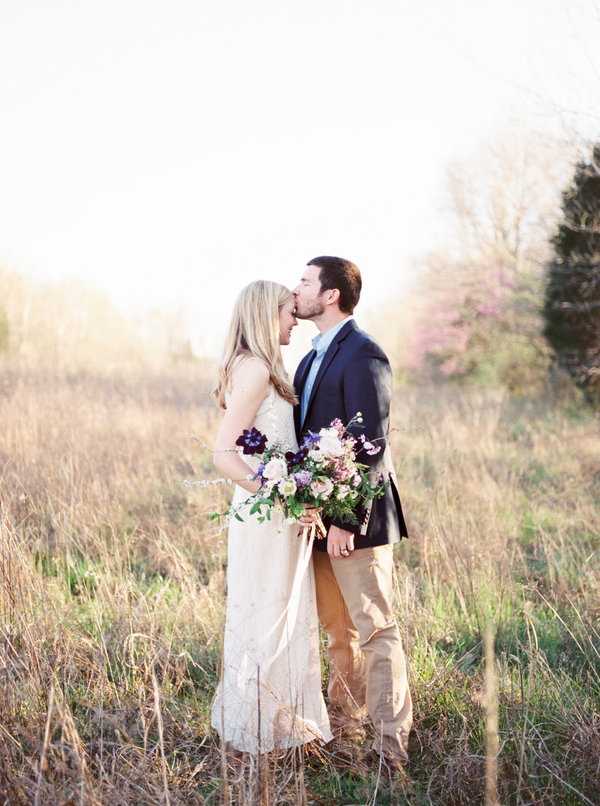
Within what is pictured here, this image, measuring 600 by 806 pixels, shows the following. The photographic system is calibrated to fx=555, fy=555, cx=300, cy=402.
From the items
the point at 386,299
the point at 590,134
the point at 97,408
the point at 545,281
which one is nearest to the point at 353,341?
the point at 590,134

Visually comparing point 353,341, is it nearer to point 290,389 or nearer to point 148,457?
point 290,389

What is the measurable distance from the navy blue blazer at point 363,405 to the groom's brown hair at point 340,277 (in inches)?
5.4

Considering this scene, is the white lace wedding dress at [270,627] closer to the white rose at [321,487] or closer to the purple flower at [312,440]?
the purple flower at [312,440]

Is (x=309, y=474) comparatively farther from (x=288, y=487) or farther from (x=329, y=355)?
(x=329, y=355)

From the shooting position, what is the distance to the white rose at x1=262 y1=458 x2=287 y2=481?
207 centimetres

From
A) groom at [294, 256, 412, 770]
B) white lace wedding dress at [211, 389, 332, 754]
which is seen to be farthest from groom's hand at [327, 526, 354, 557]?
white lace wedding dress at [211, 389, 332, 754]

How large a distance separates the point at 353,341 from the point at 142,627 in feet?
6.61

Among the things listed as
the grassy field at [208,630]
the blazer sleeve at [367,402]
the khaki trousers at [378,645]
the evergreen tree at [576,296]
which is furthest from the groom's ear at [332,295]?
the evergreen tree at [576,296]

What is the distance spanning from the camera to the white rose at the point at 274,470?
6.80 feet

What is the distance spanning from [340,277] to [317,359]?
43 centimetres

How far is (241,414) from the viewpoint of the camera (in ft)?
8.06

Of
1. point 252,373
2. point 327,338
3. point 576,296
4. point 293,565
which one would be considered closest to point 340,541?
point 293,565

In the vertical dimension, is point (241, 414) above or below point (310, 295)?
below

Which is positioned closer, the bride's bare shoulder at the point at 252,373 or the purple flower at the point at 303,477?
the purple flower at the point at 303,477
